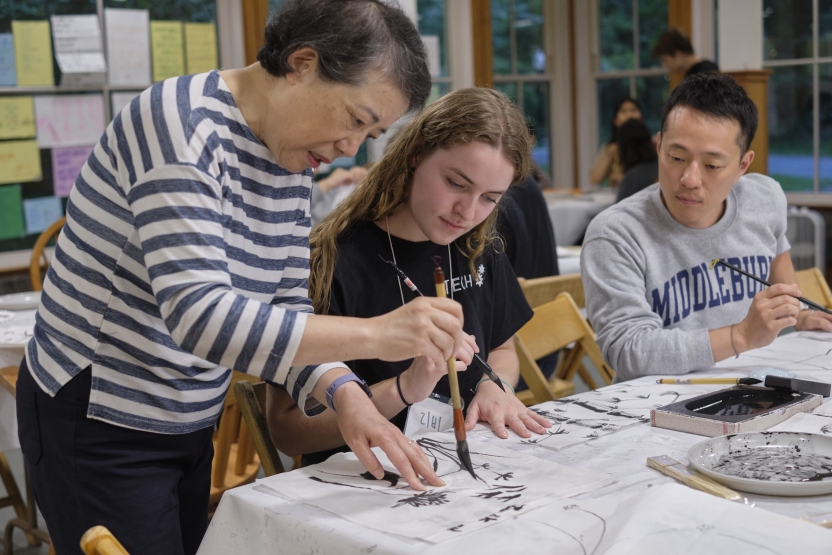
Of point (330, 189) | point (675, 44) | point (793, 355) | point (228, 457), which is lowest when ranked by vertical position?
point (228, 457)

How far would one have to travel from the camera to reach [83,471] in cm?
123

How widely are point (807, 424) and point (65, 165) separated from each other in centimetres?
413

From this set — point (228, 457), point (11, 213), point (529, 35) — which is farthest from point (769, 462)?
point (529, 35)

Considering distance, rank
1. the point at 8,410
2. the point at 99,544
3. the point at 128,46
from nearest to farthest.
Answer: the point at 99,544 → the point at 8,410 → the point at 128,46

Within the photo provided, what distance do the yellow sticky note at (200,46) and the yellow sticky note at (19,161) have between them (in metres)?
1.03

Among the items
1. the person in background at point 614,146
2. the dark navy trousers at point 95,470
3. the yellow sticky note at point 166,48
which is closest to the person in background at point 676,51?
the person in background at point 614,146

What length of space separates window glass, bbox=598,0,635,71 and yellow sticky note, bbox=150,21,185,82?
406cm

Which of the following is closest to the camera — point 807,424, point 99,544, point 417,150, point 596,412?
point 99,544

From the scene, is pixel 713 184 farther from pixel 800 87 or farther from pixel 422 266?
pixel 800 87

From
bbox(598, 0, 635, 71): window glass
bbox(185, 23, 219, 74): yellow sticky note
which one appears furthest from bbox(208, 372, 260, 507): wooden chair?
bbox(598, 0, 635, 71): window glass

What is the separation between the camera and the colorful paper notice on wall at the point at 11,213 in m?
4.45

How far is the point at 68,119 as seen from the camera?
462 cm

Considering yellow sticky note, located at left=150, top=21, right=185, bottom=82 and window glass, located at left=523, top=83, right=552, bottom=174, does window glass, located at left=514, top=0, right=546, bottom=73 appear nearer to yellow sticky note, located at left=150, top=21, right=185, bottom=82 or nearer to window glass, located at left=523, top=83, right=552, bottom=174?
window glass, located at left=523, top=83, right=552, bottom=174

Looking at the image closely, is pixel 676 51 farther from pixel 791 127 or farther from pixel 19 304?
pixel 19 304
